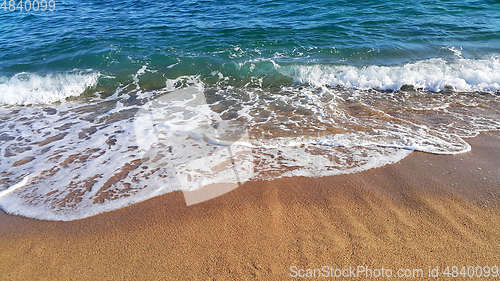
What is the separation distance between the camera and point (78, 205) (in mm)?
3121

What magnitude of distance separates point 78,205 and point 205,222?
4.82 feet

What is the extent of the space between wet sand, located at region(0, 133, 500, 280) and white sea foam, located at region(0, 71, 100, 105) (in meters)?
4.42

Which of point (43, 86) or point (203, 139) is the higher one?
point (43, 86)

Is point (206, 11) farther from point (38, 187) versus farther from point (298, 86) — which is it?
point (38, 187)

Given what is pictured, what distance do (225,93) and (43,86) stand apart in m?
4.62

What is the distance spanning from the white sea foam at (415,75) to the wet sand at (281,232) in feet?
11.4

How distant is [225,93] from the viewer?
6.39 m

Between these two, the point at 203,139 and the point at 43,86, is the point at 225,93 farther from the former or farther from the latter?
the point at 43,86

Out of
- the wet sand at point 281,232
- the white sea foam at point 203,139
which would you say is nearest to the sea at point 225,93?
the white sea foam at point 203,139

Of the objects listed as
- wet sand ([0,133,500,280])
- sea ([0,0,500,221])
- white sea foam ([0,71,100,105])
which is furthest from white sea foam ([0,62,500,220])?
white sea foam ([0,71,100,105])

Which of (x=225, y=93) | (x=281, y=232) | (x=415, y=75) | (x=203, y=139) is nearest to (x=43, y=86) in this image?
(x=225, y=93)

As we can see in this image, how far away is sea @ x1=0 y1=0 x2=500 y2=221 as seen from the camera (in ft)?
11.9

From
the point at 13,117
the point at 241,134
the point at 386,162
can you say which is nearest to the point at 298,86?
the point at 241,134

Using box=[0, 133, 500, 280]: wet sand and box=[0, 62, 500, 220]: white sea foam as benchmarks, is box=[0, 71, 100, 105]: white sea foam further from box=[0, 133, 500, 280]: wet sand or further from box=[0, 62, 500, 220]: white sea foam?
box=[0, 133, 500, 280]: wet sand
